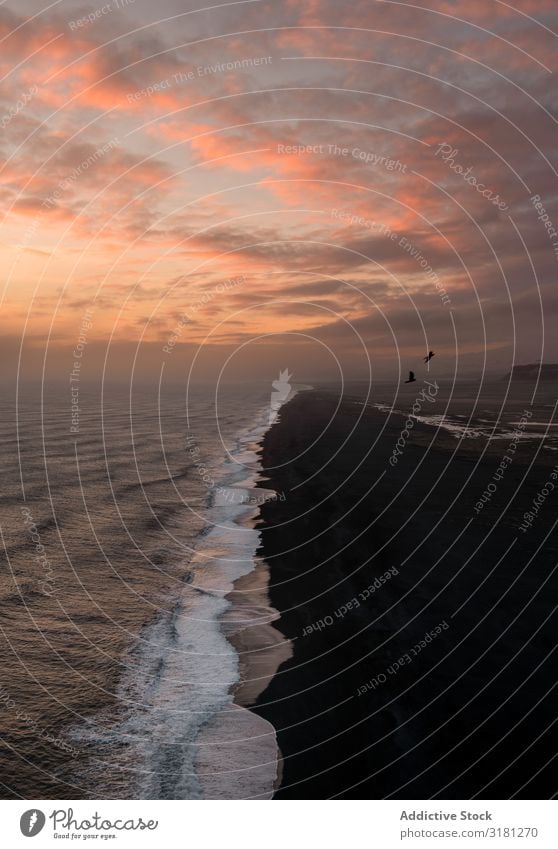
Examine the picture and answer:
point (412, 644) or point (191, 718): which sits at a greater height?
point (412, 644)

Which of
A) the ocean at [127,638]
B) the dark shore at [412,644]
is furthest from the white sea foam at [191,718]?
the dark shore at [412,644]

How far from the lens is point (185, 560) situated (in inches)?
1092

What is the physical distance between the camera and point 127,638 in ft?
64.0

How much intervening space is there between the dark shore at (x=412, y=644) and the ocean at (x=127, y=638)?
4.94 ft

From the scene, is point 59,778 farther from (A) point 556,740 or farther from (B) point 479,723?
(A) point 556,740
